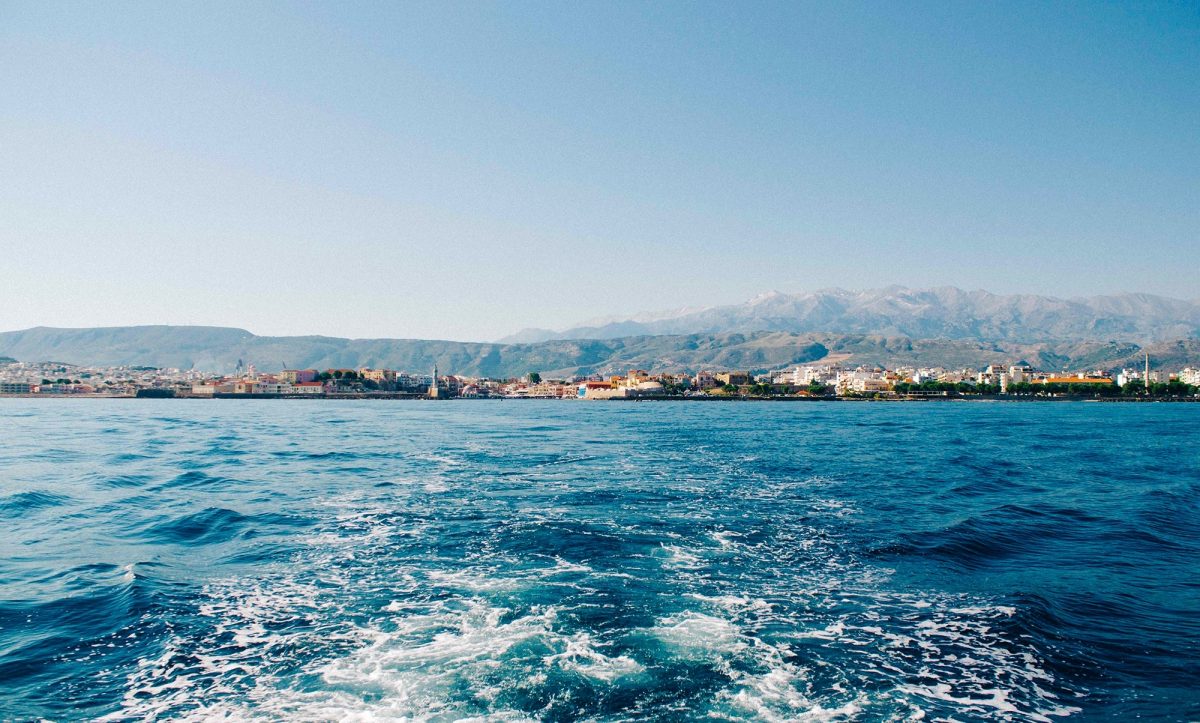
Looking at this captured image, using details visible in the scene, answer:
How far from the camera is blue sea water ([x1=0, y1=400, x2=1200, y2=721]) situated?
722 cm

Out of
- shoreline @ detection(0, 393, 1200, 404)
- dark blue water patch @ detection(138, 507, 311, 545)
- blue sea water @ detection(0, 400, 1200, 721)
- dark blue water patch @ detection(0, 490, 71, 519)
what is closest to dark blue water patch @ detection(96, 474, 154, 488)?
blue sea water @ detection(0, 400, 1200, 721)

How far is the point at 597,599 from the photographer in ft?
33.0

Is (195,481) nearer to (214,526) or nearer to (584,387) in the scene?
(214,526)

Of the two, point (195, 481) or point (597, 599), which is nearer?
point (597, 599)

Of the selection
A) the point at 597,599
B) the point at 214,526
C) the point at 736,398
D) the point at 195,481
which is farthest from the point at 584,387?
the point at 597,599

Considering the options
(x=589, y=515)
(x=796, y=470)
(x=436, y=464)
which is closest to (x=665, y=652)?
(x=589, y=515)

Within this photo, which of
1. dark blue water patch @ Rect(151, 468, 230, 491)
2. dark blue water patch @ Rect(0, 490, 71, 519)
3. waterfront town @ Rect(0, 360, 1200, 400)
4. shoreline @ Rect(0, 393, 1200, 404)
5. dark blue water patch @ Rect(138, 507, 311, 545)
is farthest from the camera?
waterfront town @ Rect(0, 360, 1200, 400)

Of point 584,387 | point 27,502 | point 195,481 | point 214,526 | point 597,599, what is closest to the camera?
point 597,599

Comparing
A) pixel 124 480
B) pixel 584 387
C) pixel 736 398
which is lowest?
pixel 736 398

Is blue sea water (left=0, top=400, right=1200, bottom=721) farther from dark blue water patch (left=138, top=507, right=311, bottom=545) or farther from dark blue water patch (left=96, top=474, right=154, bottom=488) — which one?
dark blue water patch (left=96, top=474, right=154, bottom=488)

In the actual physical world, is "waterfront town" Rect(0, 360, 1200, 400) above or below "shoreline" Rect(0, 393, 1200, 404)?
above

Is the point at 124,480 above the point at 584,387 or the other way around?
above

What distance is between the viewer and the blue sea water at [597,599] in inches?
284

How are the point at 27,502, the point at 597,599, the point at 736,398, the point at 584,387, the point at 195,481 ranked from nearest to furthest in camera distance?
the point at 597,599
the point at 27,502
the point at 195,481
the point at 736,398
the point at 584,387
